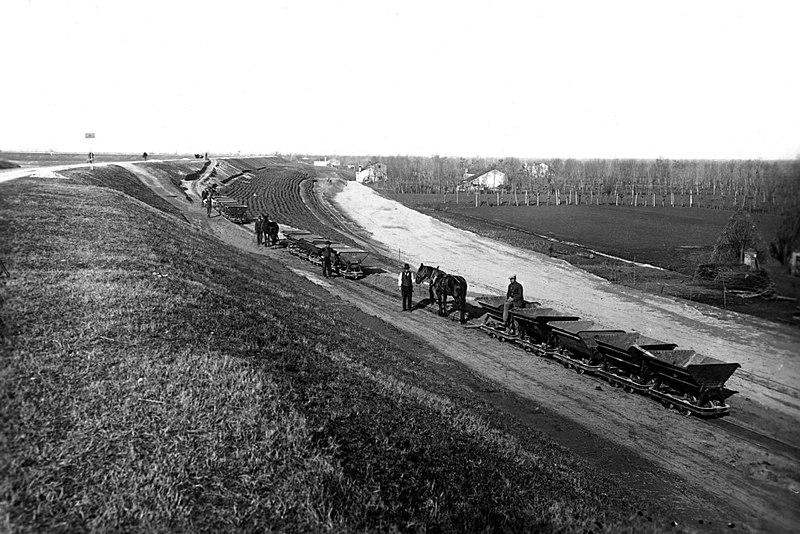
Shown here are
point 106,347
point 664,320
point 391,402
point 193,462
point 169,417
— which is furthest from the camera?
point 664,320

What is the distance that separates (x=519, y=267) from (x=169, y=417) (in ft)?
112

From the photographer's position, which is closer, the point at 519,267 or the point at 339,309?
the point at 339,309

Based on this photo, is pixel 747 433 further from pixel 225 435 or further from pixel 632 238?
pixel 632 238

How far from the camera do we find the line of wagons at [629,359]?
13.0 meters

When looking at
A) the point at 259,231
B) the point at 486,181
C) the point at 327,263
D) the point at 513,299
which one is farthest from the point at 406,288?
the point at 486,181

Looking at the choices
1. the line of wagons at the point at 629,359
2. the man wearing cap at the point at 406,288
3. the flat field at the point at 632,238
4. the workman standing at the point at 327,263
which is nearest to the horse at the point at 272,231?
the workman standing at the point at 327,263

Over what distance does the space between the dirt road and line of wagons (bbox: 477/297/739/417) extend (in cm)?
36

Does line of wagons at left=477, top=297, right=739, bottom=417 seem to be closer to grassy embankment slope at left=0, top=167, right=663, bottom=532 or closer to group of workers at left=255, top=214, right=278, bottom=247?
grassy embankment slope at left=0, top=167, right=663, bottom=532

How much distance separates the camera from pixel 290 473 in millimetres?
6695

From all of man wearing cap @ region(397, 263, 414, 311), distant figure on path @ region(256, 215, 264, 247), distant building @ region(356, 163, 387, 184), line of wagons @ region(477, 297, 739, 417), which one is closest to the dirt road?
line of wagons @ region(477, 297, 739, 417)

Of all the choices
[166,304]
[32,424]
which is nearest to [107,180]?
[166,304]

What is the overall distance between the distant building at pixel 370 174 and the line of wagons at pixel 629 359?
126202mm

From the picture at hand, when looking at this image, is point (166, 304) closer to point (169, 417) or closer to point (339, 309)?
point (169, 417)

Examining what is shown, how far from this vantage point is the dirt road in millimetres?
9545
